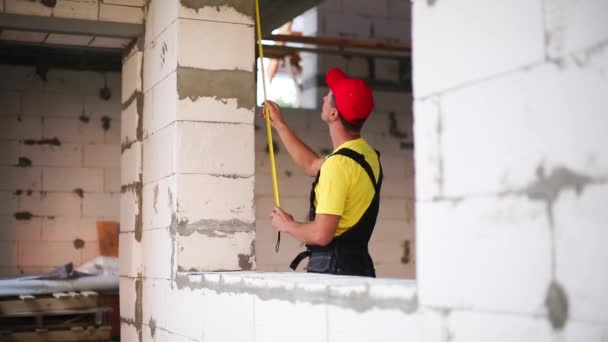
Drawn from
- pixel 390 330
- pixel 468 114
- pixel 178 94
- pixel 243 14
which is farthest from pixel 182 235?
pixel 468 114

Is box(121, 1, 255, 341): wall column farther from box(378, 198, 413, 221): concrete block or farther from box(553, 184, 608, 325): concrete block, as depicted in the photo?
box(378, 198, 413, 221): concrete block

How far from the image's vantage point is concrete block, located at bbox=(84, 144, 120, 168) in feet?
23.6

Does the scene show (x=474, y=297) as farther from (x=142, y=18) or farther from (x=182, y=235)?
(x=142, y=18)

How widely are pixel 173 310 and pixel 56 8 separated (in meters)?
1.58

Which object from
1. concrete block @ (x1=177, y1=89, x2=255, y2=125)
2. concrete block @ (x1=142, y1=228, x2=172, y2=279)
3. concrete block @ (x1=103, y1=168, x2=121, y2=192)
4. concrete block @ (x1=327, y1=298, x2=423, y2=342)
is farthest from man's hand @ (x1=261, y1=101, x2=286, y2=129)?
concrete block @ (x1=103, y1=168, x2=121, y2=192)

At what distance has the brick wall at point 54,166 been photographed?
6.96 meters

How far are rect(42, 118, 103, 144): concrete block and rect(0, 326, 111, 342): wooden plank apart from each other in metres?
2.48

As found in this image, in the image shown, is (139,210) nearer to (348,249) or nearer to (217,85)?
(217,85)

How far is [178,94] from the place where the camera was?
138 inches

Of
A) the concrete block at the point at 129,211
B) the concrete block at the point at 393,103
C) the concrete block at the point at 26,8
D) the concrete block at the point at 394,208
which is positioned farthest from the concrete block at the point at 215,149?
the concrete block at the point at 393,103

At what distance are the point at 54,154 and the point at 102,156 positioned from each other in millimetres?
405

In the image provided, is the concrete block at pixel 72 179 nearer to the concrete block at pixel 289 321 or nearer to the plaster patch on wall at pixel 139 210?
the plaster patch on wall at pixel 139 210

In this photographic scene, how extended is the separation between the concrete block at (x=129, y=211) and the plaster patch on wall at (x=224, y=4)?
3.54 ft

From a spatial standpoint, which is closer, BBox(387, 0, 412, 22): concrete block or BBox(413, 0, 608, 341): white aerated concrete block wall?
BBox(413, 0, 608, 341): white aerated concrete block wall
